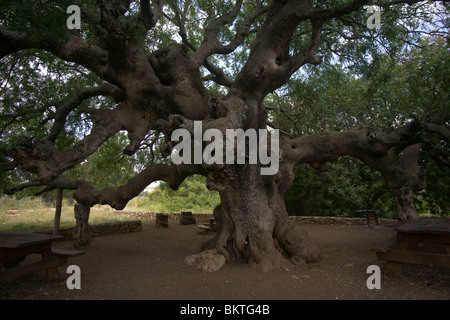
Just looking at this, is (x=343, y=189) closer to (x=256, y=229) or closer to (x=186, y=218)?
(x=186, y=218)

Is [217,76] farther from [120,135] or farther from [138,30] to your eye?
[120,135]

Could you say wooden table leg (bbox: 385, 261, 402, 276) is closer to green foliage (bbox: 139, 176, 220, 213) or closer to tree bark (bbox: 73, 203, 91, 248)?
tree bark (bbox: 73, 203, 91, 248)

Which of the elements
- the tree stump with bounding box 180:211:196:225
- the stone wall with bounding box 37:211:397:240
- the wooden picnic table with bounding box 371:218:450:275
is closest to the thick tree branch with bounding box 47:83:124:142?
the stone wall with bounding box 37:211:397:240

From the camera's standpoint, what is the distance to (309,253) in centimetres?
595

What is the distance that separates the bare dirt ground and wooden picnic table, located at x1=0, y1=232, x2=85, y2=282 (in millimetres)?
286

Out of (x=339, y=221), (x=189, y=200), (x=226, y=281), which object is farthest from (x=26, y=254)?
(x=189, y=200)

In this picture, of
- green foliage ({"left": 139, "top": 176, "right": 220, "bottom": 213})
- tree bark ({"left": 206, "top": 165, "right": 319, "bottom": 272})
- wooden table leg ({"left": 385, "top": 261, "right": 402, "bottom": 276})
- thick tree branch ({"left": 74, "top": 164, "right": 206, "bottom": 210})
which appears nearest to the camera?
wooden table leg ({"left": 385, "top": 261, "right": 402, "bottom": 276})

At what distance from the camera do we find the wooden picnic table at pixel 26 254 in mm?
4078

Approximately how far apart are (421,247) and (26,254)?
633cm

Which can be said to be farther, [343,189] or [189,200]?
[189,200]

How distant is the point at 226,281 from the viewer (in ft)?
15.5

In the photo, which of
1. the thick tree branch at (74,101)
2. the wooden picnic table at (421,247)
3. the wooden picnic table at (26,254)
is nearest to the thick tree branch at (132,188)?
the thick tree branch at (74,101)

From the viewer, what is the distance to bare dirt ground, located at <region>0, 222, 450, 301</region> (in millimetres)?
4117

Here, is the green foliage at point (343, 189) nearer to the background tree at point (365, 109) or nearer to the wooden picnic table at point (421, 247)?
the background tree at point (365, 109)
